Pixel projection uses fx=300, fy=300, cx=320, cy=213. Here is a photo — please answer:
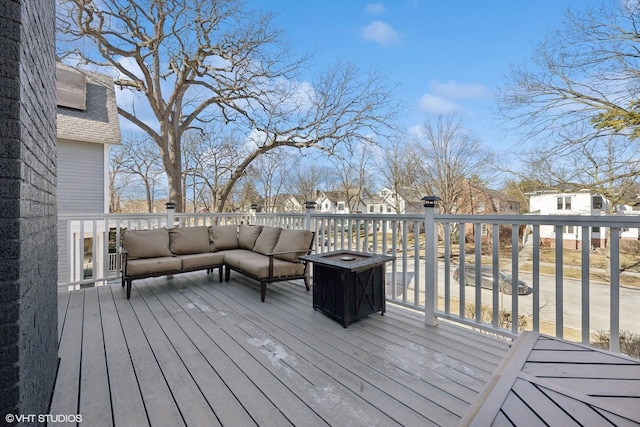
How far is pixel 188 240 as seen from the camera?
4.74 metres

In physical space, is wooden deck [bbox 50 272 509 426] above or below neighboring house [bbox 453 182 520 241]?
A: below

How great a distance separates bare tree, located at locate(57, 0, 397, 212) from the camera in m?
8.95

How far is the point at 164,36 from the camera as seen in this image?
29.9 ft

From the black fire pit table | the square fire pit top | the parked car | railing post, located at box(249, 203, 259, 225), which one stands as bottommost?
the parked car

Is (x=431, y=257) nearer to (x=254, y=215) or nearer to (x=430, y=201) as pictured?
(x=430, y=201)

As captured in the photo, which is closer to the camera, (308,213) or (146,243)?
(146,243)

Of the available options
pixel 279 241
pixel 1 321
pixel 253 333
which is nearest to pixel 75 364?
pixel 253 333

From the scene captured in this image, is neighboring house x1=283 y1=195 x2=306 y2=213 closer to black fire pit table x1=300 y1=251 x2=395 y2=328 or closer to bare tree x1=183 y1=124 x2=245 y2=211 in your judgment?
bare tree x1=183 y1=124 x2=245 y2=211

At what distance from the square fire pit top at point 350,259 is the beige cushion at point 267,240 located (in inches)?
54.4

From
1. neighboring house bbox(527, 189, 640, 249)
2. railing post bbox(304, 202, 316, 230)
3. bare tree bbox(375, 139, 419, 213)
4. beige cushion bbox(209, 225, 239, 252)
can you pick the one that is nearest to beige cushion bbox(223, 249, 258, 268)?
beige cushion bbox(209, 225, 239, 252)

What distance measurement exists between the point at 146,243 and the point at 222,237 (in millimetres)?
1159

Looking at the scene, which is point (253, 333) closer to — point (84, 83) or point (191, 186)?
point (84, 83)

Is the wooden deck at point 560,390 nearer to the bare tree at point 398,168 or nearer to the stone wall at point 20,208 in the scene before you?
the stone wall at point 20,208

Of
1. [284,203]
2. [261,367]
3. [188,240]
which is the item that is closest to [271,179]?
[284,203]
